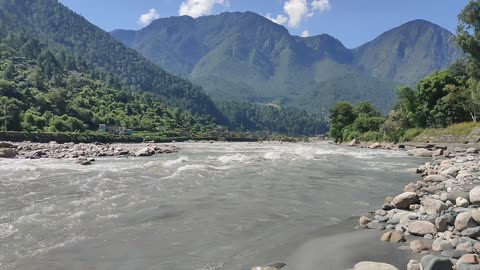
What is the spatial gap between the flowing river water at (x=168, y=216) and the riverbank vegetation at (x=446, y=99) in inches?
1754

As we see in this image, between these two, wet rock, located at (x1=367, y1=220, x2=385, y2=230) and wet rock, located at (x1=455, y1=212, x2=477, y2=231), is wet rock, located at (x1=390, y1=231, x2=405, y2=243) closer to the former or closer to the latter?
wet rock, located at (x1=367, y1=220, x2=385, y2=230)

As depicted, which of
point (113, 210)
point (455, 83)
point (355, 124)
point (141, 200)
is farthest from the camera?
point (355, 124)

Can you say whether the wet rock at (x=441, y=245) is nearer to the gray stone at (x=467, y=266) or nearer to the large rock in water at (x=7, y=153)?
the gray stone at (x=467, y=266)

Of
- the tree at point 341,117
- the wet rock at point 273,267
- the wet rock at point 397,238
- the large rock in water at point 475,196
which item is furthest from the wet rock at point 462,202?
the tree at point 341,117

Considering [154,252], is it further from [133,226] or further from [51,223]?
[51,223]

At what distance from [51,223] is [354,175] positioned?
2199 cm

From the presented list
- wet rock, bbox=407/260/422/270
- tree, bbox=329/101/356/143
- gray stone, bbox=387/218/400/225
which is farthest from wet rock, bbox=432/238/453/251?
tree, bbox=329/101/356/143

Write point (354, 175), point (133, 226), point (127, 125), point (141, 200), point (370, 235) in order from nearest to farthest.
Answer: point (370, 235) < point (133, 226) < point (141, 200) < point (354, 175) < point (127, 125)

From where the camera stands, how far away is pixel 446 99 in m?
77.0

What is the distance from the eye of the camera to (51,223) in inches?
542

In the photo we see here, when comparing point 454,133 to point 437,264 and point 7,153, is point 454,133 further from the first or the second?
point 437,264

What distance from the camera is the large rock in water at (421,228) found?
39.0ft

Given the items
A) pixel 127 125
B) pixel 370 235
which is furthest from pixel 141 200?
pixel 127 125

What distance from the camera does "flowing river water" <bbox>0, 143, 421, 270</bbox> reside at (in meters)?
10.5
